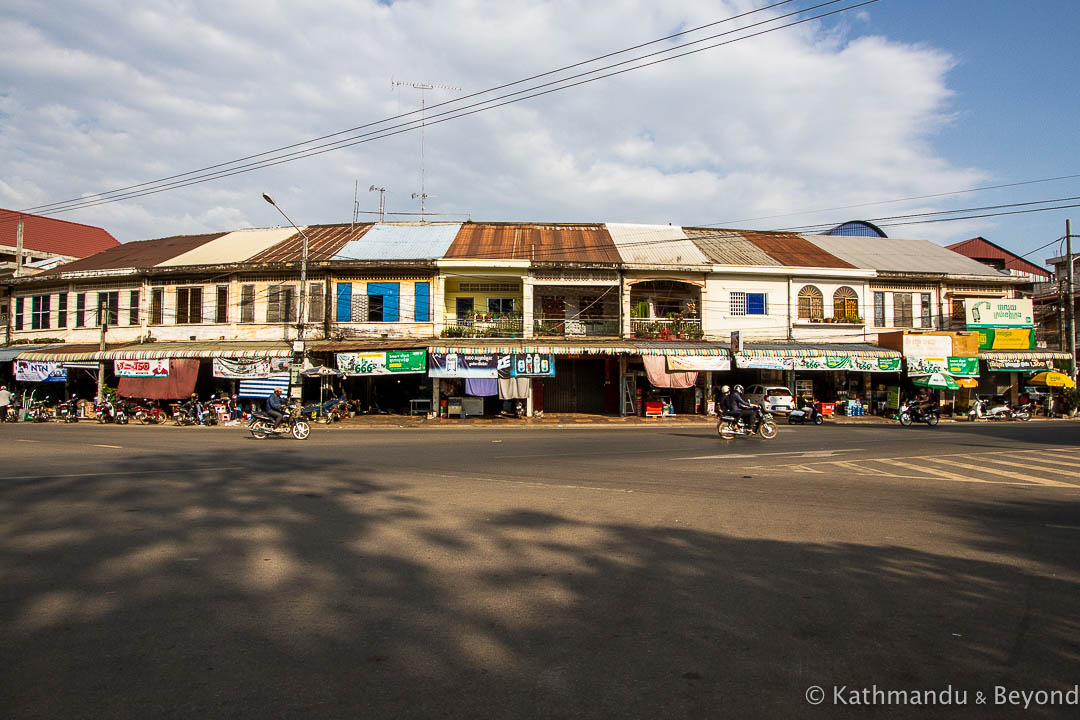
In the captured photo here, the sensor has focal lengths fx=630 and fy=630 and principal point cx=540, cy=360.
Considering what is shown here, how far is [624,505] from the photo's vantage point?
856 centimetres

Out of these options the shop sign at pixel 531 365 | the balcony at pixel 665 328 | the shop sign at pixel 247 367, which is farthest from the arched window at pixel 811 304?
the shop sign at pixel 247 367

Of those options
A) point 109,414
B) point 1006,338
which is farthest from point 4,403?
point 1006,338

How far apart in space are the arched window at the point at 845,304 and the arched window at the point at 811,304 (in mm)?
774

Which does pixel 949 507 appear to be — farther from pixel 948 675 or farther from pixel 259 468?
pixel 259 468

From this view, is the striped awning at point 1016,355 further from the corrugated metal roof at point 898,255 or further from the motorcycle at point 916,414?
the motorcycle at point 916,414

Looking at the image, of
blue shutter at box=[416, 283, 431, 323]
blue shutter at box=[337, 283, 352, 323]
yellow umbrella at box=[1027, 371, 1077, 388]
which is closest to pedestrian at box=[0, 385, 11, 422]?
blue shutter at box=[337, 283, 352, 323]

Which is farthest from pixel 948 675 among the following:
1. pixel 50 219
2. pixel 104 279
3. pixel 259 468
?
pixel 50 219

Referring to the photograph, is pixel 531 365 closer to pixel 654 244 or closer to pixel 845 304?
pixel 654 244

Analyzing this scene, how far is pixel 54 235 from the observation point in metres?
49.4

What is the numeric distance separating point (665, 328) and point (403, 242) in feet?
44.9

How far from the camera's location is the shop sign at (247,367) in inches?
1078

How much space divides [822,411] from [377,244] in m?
23.1

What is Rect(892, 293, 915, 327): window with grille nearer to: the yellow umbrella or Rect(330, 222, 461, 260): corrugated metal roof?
the yellow umbrella

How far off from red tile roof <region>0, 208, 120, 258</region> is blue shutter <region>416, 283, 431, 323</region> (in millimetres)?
36247
